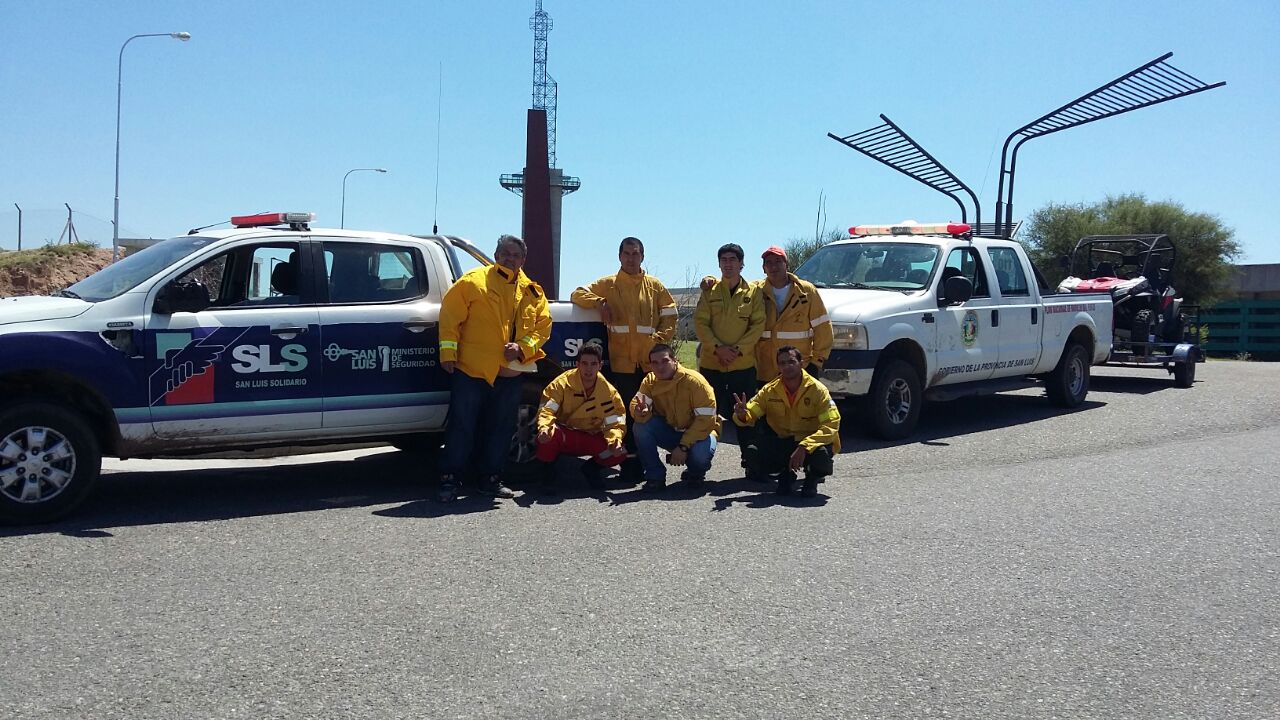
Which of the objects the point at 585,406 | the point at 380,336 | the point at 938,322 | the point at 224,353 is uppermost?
the point at 938,322

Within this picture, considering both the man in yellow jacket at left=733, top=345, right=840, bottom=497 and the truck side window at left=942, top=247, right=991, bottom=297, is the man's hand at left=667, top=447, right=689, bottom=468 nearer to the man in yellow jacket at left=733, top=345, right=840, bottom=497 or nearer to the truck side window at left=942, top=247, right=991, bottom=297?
the man in yellow jacket at left=733, top=345, right=840, bottom=497

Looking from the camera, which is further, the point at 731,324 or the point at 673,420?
the point at 731,324

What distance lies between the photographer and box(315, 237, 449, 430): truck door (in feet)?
25.6

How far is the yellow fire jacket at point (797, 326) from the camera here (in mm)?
9719

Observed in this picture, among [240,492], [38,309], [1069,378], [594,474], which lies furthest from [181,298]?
[1069,378]

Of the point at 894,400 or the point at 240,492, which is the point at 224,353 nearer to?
the point at 240,492

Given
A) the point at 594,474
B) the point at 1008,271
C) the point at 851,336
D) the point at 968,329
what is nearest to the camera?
the point at 594,474

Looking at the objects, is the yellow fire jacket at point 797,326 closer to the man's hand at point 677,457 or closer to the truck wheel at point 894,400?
the truck wheel at point 894,400

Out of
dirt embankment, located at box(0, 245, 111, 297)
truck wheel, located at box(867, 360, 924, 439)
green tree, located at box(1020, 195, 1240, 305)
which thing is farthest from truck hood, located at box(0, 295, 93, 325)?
green tree, located at box(1020, 195, 1240, 305)

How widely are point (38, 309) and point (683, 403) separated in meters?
4.34

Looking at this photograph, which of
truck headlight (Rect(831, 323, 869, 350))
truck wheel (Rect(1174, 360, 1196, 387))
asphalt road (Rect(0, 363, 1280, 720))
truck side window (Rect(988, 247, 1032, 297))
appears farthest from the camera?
truck wheel (Rect(1174, 360, 1196, 387))

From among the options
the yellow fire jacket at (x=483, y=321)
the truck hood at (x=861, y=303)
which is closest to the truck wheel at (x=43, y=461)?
the yellow fire jacket at (x=483, y=321)

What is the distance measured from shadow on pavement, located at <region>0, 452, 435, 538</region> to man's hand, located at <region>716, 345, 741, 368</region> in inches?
99.2

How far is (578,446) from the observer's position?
27.7 ft
